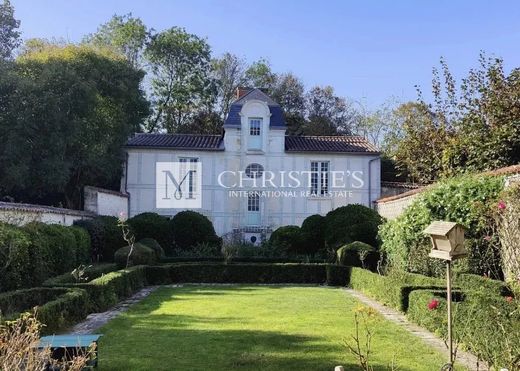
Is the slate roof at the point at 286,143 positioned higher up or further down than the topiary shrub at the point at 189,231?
higher up

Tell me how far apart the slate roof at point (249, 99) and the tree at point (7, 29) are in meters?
9.74

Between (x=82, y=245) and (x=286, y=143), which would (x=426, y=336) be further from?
(x=286, y=143)

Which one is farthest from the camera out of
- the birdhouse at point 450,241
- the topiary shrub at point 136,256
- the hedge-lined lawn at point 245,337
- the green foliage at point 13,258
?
the topiary shrub at point 136,256

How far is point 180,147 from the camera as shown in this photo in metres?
24.8

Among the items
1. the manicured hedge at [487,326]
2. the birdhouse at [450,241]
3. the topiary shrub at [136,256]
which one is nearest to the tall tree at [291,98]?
the topiary shrub at [136,256]

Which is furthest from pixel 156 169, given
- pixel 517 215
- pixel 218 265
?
pixel 517 215

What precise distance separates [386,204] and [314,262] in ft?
13.0

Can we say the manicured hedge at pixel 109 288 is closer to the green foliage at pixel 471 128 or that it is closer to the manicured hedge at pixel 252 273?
the manicured hedge at pixel 252 273

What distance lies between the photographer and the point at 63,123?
19516mm

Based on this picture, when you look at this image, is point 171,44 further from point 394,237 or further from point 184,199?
point 394,237

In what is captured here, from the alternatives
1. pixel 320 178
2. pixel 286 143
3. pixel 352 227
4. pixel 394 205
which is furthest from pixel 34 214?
pixel 320 178

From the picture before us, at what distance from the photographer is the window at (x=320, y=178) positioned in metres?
25.2

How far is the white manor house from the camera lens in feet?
81.1

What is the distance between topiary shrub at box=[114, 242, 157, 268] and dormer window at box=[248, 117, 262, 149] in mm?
9581
